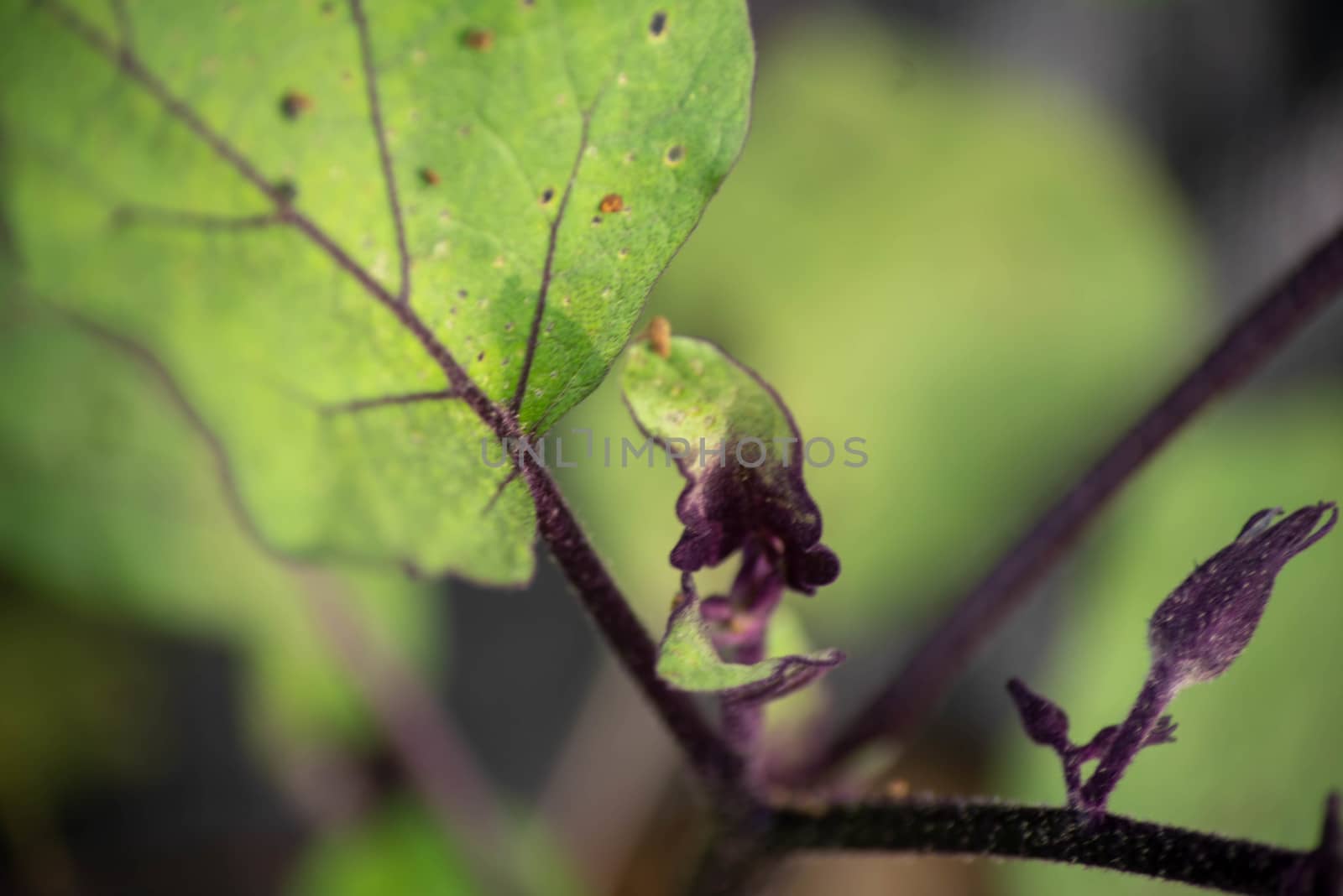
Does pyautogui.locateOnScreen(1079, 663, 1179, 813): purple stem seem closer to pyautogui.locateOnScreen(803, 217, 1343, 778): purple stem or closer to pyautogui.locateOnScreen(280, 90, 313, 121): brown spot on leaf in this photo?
pyautogui.locateOnScreen(803, 217, 1343, 778): purple stem

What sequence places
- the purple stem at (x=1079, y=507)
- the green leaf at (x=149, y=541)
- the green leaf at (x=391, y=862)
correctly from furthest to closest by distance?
the green leaf at (x=391, y=862)
the green leaf at (x=149, y=541)
the purple stem at (x=1079, y=507)

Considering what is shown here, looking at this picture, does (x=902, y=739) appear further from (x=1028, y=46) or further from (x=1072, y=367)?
(x=1028, y=46)

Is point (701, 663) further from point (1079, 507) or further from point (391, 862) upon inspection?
point (391, 862)

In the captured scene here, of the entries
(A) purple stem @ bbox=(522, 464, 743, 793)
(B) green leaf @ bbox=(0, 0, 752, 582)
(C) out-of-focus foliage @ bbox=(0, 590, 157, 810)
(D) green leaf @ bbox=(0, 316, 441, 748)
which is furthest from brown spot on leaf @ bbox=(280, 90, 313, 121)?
(C) out-of-focus foliage @ bbox=(0, 590, 157, 810)

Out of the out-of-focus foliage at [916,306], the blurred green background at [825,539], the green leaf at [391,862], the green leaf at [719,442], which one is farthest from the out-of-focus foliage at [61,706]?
the green leaf at [719,442]

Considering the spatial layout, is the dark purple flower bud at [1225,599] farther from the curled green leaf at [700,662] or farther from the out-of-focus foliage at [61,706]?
the out-of-focus foliage at [61,706]
